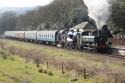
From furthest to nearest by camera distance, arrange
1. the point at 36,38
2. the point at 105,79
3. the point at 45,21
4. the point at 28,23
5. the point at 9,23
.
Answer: the point at 9,23 → the point at 28,23 → the point at 45,21 → the point at 36,38 → the point at 105,79

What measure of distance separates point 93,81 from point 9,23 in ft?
540

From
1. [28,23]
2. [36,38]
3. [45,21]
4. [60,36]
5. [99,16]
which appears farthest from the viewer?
[28,23]

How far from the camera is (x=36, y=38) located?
8175 centimetres

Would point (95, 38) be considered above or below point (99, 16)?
below

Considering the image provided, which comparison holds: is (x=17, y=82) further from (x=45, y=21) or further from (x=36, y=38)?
(x=45, y=21)

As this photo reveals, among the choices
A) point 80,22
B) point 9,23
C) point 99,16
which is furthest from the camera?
point 9,23

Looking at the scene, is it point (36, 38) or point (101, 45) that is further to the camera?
point (36, 38)

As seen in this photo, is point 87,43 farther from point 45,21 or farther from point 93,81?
point 45,21

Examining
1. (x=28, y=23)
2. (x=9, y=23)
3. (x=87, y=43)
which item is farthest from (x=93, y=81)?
(x=9, y=23)

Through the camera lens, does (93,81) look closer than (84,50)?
Yes

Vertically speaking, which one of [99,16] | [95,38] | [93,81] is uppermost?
[99,16]

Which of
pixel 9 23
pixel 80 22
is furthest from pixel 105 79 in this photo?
pixel 9 23

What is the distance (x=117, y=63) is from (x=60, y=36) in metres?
28.5

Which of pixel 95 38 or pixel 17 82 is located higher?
pixel 95 38
